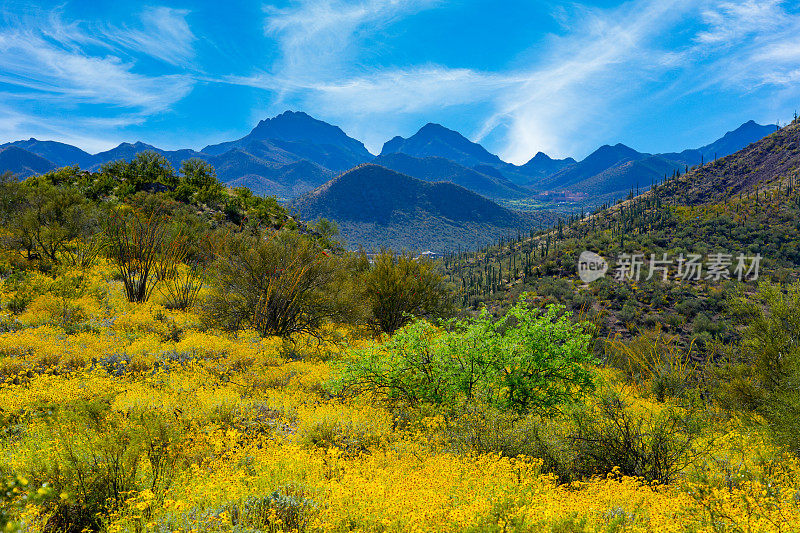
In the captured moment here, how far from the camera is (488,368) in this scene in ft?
22.5

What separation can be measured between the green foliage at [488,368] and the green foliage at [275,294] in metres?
5.49

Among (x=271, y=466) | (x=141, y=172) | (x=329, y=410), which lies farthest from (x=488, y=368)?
(x=141, y=172)

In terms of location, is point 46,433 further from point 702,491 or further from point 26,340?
point 702,491

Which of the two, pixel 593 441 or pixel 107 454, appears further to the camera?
pixel 593 441

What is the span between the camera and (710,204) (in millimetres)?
60938

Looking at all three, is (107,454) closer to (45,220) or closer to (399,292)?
(399,292)

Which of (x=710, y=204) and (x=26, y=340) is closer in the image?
(x=26, y=340)

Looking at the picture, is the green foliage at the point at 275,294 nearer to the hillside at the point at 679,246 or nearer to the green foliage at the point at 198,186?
the green foliage at the point at 198,186

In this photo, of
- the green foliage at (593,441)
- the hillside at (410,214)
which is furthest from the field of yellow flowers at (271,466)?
the hillside at (410,214)

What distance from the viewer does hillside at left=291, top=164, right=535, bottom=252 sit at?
6004 inches

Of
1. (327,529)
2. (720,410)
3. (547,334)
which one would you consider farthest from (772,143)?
(327,529)

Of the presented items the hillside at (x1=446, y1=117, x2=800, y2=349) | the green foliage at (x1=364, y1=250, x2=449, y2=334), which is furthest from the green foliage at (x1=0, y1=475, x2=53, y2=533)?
the hillside at (x1=446, y1=117, x2=800, y2=349)

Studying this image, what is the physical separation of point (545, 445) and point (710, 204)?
246ft

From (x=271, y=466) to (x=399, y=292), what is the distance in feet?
34.6
